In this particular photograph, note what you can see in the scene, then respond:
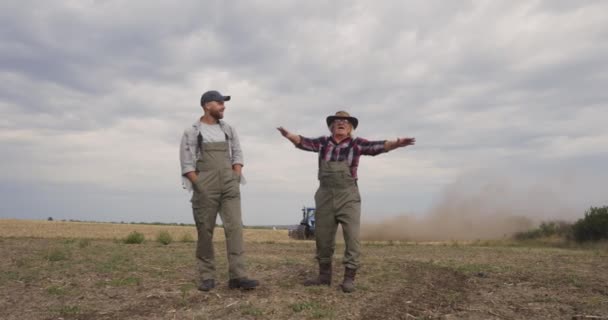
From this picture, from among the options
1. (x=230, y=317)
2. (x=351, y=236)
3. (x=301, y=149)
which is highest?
(x=301, y=149)

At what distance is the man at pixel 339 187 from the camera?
22.2 ft

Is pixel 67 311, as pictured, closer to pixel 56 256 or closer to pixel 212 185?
pixel 212 185

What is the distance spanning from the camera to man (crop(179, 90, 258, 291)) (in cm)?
657

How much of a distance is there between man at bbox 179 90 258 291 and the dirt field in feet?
1.06

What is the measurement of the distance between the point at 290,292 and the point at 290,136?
2.11 metres

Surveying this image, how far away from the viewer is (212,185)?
21.6 feet

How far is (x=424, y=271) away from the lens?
8820mm

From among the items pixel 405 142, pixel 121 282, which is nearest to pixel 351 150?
pixel 405 142

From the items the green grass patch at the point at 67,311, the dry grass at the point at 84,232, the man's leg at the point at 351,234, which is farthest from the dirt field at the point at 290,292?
the dry grass at the point at 84,232

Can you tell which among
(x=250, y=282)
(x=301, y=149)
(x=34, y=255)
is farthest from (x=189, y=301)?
(x=34, y=255)

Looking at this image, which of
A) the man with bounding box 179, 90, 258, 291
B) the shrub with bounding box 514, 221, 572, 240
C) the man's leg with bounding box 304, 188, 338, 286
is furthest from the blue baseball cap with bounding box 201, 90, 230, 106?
the shrub with bounding box 514, 221, 572, 240

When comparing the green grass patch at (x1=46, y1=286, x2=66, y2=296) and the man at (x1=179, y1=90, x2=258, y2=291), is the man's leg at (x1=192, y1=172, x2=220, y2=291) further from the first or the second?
the green grass patch at (x1=46, y1=286, x2=66, y2=296)

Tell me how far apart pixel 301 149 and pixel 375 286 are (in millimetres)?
2166

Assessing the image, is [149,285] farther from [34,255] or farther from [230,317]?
[34,255]
